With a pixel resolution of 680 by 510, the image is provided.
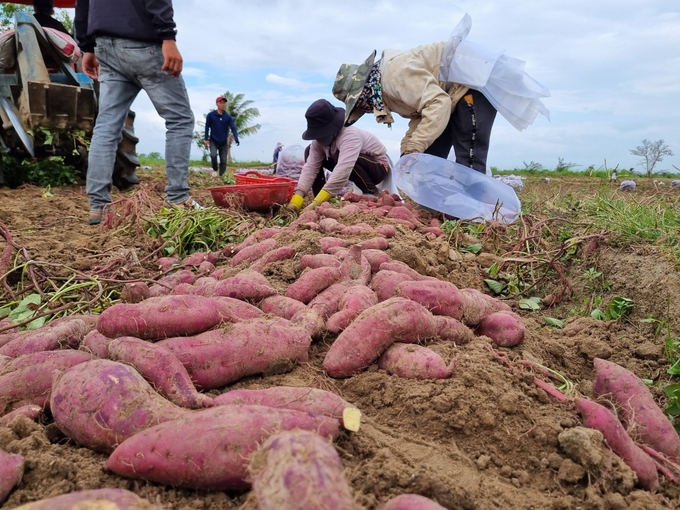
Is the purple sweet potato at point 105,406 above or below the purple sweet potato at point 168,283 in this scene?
below

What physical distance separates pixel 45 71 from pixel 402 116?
4.15m

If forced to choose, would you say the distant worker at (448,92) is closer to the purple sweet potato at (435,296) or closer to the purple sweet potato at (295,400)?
the purple sweet potato at (435,296)

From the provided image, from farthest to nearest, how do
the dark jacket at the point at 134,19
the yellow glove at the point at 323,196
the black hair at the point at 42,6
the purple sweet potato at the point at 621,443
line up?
the black hair at the point at 42,6 < the yellow glove at the point at 323,196 < the dark jacket at the point at 134,19 < the purple sweet potato at the point at 621,443

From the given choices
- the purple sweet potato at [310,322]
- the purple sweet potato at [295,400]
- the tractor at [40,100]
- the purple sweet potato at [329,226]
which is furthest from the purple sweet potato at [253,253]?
the tractor at [40,100]

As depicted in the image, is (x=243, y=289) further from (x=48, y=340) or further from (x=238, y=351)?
(x=48, y=340)

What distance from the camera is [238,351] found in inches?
63.7

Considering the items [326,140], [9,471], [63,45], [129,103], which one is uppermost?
[63,45]

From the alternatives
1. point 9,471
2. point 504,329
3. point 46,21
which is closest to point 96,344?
point 9,471

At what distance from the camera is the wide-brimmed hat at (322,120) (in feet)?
16.9

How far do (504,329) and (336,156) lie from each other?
399 cm

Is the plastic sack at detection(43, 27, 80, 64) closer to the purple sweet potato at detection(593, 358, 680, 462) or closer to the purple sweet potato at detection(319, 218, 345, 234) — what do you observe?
the purple sweet potato at detection(319, 218, 345, 234)

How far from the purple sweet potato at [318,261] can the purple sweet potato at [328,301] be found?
24 centimetres

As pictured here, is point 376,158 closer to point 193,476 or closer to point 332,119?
point 332,119

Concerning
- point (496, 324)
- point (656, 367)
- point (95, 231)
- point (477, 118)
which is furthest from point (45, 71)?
point (656, 367)
